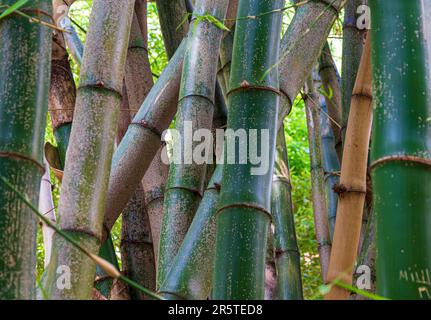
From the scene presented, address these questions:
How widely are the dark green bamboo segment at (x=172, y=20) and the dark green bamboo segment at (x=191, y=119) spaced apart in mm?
685

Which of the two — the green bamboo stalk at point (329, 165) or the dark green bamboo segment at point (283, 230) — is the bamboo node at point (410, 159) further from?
the green bamboo stalk at point (329, 165)

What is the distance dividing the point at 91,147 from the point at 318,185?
1.60 m

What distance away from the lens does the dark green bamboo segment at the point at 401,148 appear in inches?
40.6

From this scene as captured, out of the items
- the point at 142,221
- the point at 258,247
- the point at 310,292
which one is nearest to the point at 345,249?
the point at 258,247

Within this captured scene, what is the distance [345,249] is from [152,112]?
73 centimetres

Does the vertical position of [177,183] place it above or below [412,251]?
above

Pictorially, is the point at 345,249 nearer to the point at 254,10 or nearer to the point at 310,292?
the point at 254,10

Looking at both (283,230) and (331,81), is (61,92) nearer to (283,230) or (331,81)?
(283,230)

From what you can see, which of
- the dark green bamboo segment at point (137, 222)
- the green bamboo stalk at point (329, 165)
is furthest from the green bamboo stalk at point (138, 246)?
the green bamboo stalk at point (329, 165)

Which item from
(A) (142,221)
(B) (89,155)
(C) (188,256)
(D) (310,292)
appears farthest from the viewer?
(D) (310,292)

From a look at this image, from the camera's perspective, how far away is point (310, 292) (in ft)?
15.3
